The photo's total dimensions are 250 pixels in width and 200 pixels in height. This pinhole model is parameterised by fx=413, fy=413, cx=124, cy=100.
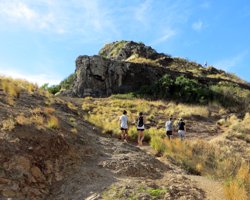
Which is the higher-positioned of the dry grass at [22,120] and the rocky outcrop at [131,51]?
the rocky outcrop at [131,51]

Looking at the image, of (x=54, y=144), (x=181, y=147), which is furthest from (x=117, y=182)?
(x=181, y=147)

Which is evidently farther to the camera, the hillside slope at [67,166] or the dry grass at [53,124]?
the dry grass at [53,124]

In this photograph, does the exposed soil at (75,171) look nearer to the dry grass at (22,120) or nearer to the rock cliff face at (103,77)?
the dry grass at (22,120)

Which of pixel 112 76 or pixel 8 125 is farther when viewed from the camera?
pixel 112 76

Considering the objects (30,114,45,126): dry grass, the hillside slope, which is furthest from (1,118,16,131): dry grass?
(30,114,45,126): dry grass

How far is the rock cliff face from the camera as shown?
39.7 meters

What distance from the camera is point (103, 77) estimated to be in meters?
39.9

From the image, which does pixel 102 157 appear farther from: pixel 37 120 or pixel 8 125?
pixel 8 125

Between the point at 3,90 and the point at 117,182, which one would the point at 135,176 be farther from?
the point at 3,90

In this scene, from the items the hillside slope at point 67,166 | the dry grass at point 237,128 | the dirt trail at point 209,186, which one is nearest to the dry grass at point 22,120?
the hillside slope at point 67,166

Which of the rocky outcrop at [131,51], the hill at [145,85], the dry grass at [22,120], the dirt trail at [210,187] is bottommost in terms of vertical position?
the dirt trail at [210,187]

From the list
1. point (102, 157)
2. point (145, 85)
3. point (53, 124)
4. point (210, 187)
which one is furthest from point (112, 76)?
point (210, 187)

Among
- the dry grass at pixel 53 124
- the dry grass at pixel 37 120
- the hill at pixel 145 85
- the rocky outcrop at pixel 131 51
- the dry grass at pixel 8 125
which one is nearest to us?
the dry grass at pixel 8 125

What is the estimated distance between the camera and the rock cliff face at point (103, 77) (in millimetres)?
39656
